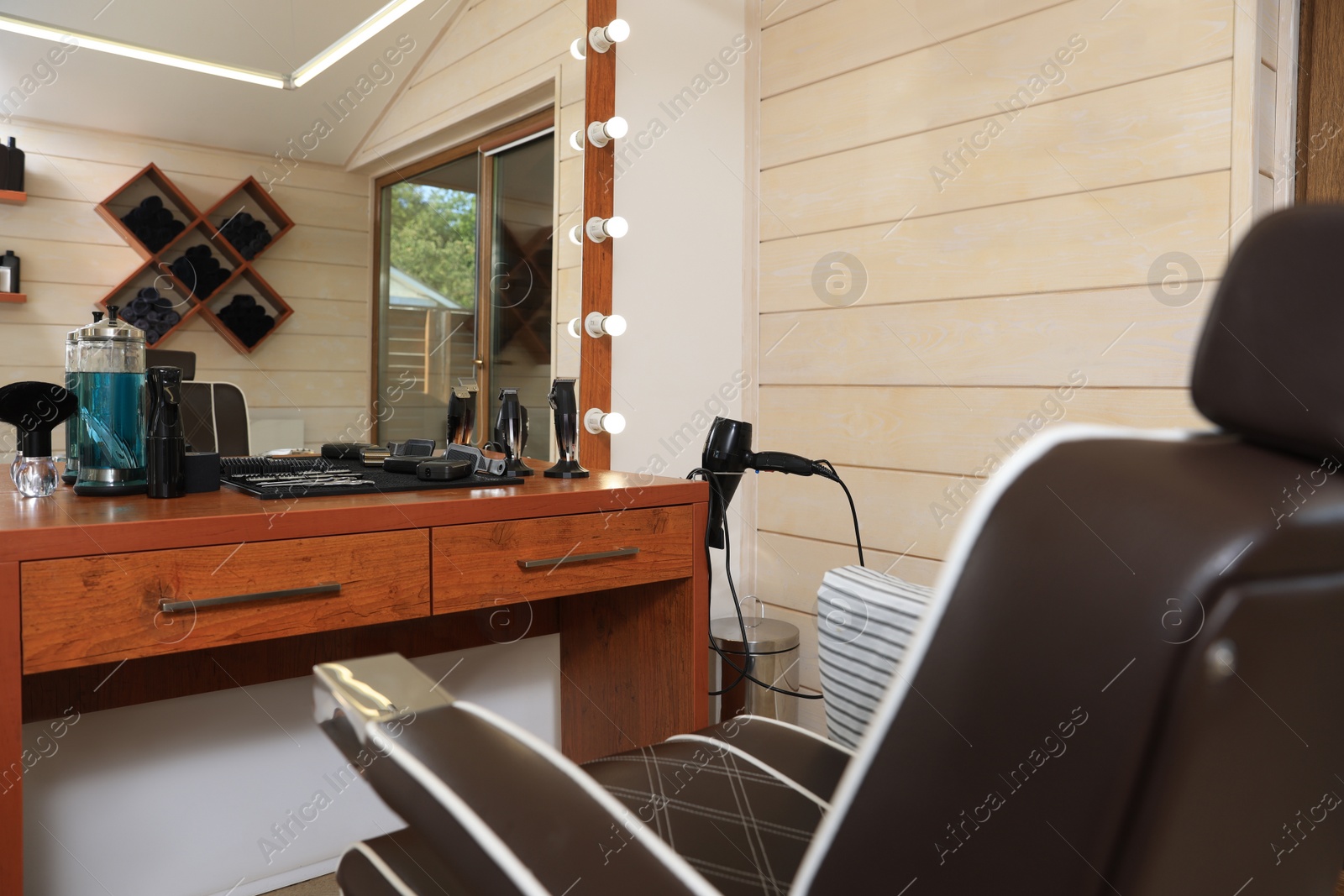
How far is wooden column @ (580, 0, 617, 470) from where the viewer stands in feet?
7.16

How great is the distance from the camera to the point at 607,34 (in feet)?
7.12

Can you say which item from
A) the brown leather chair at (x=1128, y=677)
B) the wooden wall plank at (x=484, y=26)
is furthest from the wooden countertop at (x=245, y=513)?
the wooden wall plank at (x=484, y=26)

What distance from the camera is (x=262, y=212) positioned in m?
1.66

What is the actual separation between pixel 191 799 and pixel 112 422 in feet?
2.47

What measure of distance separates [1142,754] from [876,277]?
1940mm

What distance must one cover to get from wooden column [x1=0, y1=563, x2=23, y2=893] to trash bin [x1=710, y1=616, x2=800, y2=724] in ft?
4.43

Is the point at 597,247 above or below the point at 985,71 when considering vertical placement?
below

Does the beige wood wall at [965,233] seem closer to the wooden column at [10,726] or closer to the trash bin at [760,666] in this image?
the trash bin at [760,666]

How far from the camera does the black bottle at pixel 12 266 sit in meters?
1.42

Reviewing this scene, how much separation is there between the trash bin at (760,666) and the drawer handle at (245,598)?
1.05 m

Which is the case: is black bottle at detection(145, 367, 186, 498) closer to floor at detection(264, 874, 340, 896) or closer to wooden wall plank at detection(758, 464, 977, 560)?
floor at detection(264, 874, 340, 896)

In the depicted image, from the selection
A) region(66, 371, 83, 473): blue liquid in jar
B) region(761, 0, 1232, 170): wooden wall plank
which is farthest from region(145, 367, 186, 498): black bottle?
region(761, 0, 1232, 170): wooden wall plank

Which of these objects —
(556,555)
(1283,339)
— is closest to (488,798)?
(1283,339)

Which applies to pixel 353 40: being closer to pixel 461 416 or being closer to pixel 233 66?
pixel 233 66
